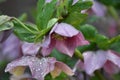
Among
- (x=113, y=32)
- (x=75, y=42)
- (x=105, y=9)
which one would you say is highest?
(x=75, y=42)

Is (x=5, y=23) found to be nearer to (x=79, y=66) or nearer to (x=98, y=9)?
(x=79, y=66)

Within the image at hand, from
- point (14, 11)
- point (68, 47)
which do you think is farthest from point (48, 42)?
point (14, 11)

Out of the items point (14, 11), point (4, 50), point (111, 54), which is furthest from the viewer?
point (14, 11)

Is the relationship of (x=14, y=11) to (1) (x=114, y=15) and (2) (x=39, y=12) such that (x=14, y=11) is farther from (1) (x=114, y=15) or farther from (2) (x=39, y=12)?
(2) (x=39, y=12)

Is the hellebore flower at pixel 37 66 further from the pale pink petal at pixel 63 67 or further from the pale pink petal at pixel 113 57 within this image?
the pale pink petal at pixel 113 57

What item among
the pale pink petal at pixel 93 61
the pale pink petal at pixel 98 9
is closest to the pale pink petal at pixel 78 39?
Answer: the pale pink petal at pixel 93 61
